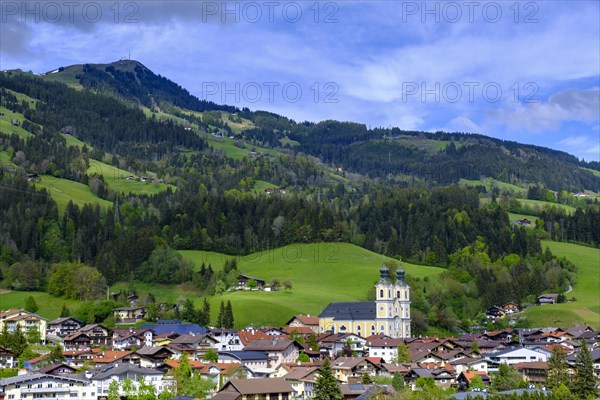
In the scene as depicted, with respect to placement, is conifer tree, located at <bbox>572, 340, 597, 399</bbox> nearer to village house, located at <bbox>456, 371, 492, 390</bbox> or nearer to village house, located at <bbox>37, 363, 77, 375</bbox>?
village house, located at <bbox>456, 371, 492, 390</bbox>

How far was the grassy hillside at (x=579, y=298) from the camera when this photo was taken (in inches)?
5049

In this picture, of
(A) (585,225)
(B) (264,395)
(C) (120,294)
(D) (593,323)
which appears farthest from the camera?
(A) (585,225)

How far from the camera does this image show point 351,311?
127062 millimetres

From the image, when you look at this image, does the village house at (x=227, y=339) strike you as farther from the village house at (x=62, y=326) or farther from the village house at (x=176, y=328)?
the village house at (x=62, y=326)

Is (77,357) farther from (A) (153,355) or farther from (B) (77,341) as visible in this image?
(B) (77,341)

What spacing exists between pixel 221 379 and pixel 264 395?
29.1 ft

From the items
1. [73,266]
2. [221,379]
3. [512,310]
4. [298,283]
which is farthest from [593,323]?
[73,266]

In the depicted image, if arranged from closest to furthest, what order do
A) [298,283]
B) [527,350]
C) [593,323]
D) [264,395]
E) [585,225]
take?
[264,395], [527,350], [593,323], [298,283], [585,225]

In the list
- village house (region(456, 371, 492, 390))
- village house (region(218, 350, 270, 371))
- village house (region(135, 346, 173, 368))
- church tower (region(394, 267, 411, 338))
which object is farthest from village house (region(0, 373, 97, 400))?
church tower (region(394, 267, 411, 338))

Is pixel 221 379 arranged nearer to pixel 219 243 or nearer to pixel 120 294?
pixel 120 294

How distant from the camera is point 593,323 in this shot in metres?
126

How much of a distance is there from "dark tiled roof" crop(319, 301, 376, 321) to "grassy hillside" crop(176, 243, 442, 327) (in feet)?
14.3

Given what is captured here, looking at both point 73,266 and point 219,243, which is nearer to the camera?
point 73,266

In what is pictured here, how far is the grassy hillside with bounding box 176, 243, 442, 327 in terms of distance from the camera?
127m
